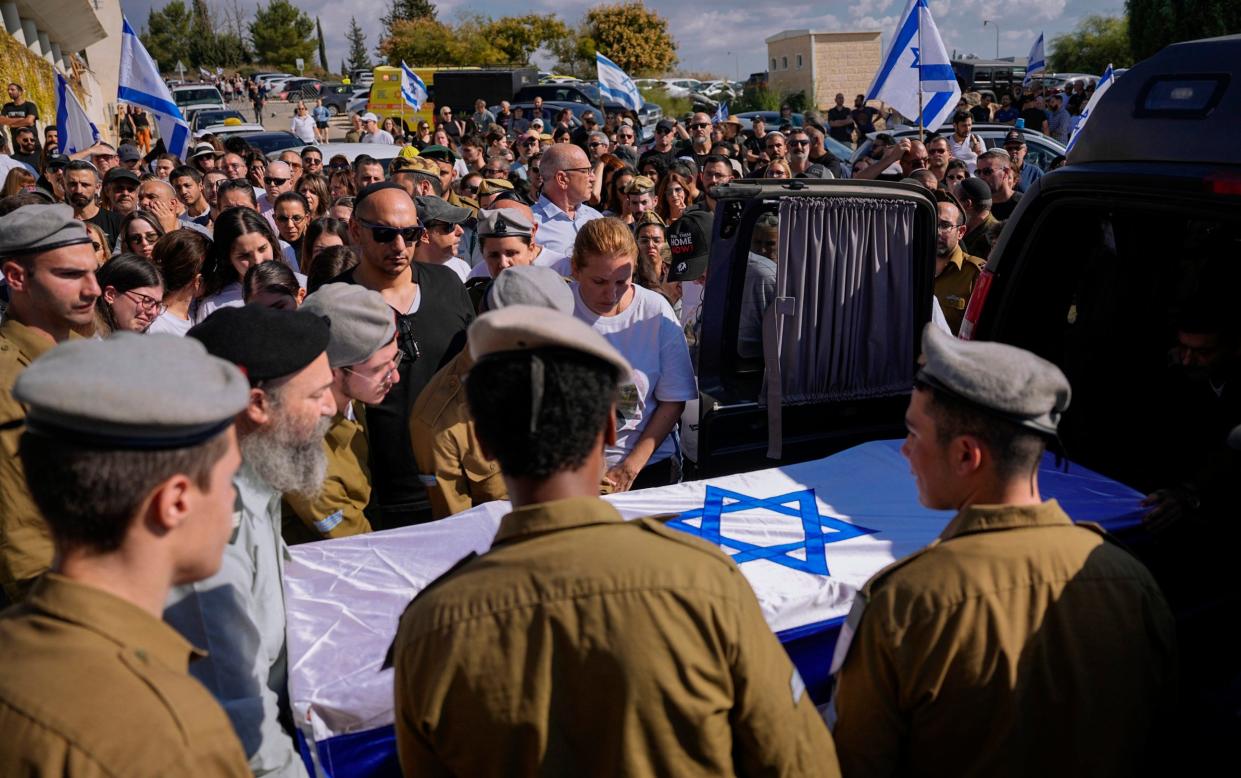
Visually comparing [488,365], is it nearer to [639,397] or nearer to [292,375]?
[292,375]

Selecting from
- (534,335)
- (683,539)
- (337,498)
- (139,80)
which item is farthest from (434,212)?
(139,80)

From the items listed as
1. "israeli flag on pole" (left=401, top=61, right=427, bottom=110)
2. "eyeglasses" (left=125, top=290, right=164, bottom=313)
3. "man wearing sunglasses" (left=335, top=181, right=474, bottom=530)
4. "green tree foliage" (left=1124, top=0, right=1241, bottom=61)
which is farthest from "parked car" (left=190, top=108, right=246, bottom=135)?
"green tree foliage" (left=1124, top=0, right=1241, bottom=61)

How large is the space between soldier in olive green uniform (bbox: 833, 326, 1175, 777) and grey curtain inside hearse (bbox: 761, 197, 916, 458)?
1935 millimetres

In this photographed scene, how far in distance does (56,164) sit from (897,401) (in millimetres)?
8567

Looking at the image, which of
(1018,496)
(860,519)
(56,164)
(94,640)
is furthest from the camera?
(56,164)

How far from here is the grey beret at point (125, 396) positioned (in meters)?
1.40

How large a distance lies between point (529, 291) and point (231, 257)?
8.57ft

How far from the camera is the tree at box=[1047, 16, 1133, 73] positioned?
172 ft

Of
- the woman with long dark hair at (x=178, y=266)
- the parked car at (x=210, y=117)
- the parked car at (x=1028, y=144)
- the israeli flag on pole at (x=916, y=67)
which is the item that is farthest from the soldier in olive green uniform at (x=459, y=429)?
the parked car at (x=210, y=117)

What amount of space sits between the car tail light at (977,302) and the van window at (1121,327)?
83 mm

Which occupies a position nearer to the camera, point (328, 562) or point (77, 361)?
point (77, 361)

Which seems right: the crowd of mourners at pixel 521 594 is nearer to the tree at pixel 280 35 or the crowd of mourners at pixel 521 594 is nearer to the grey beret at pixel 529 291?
the grey beret at pixel 529 291

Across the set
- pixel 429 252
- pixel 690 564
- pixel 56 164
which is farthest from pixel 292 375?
pixel 56 164

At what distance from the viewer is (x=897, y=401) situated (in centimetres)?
433
